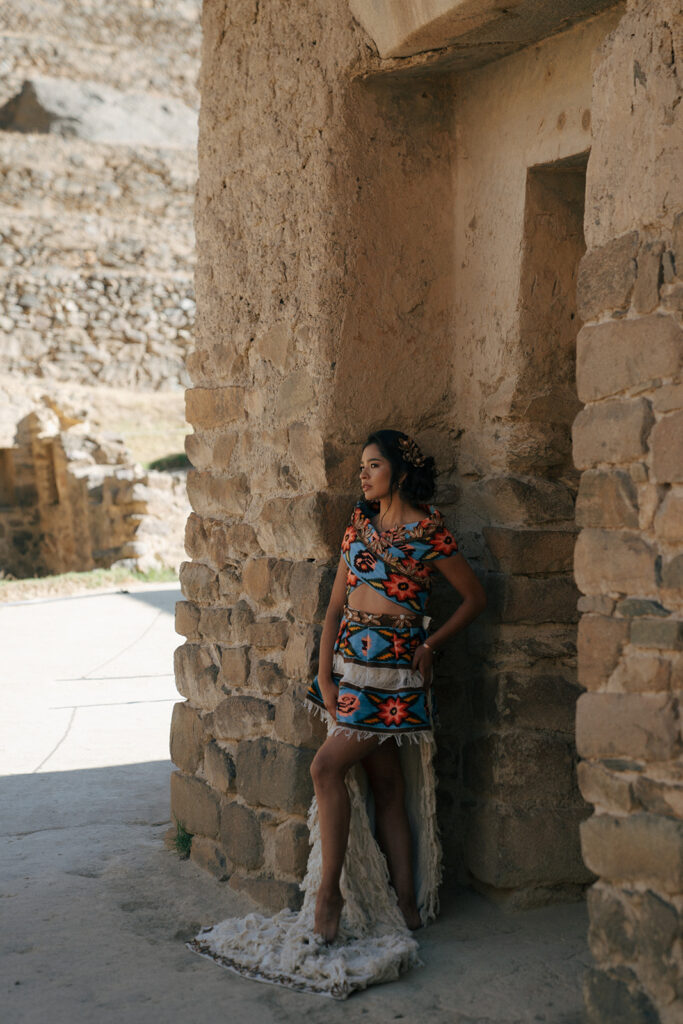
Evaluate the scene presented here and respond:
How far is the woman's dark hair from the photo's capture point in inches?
133

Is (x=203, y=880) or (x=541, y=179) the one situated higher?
(x=541, y=179)

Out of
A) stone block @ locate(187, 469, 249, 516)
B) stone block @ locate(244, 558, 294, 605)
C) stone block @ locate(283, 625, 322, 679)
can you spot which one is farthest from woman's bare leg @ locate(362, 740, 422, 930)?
stone block @ locate(187, 469, 249, 516)

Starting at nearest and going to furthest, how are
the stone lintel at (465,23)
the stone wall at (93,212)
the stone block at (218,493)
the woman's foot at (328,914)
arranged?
the stone lintel at (465,23)
the woman's foot at (328,914)
the stone block at (218,493)
the stone wall at (93,212)

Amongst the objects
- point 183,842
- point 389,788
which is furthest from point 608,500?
A: point 183,842

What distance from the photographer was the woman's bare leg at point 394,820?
346 centimetres

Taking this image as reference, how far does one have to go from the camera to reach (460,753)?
12.3ft

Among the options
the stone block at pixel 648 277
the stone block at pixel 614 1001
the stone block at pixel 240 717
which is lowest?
the stone block at pixel 614 1001

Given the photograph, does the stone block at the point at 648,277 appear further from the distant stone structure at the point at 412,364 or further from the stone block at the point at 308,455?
the stone block at the point at 308,455

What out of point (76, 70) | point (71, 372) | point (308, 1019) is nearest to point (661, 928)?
point (308, 1019)

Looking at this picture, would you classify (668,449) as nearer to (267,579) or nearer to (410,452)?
(410,452)

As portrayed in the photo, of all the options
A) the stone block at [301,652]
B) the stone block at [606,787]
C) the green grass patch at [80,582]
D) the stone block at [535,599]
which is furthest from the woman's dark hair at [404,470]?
the green grass patch at [80,582]

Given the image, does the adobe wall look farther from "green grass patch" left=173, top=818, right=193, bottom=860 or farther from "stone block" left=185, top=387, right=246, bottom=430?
"green grass patch" left=173, top=818, right=193, bottom=860

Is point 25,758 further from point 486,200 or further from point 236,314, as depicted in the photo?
point 486,200

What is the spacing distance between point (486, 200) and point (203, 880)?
2597 millimetres
